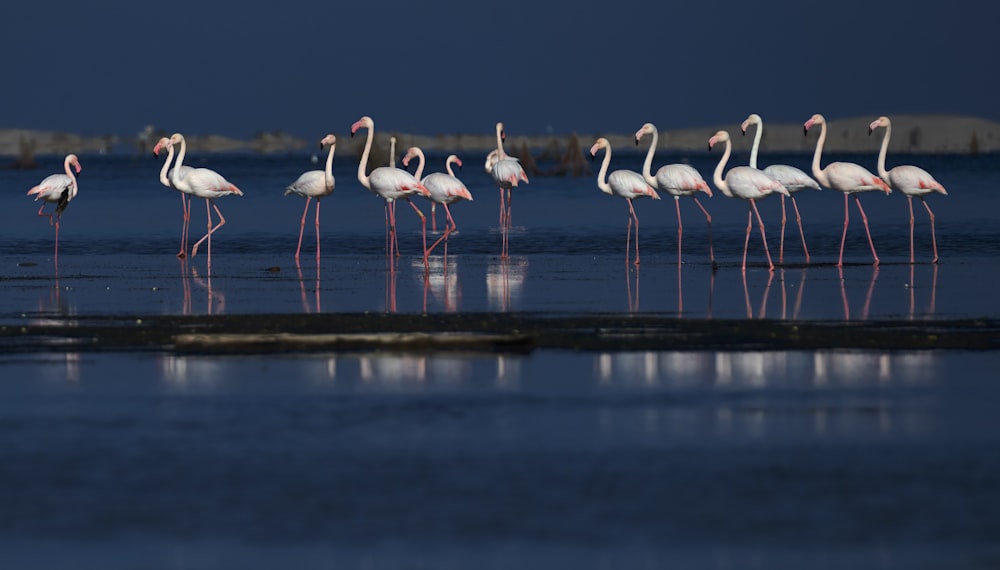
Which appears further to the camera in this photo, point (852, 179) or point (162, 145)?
point (162, 145)

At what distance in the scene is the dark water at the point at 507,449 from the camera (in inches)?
273

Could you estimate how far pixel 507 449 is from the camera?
8.82m

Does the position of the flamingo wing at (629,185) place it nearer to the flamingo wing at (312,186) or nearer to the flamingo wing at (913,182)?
the flamingo wing at (913,182)

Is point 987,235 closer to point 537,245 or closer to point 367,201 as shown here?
point 537,245

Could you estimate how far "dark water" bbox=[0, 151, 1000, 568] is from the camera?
693cm

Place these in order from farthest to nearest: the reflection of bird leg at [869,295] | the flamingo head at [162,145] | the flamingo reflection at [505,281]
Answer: the flamingo head at [162,145] → the flamingo reflection at [505,281] → the reflection of bird leg at [869,295]

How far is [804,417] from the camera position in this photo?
9.69 meters

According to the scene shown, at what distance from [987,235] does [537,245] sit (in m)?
7.59

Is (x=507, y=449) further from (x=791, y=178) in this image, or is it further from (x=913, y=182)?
(x=913, y=182)

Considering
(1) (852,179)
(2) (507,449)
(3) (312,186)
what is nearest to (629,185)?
(1) (852,179)

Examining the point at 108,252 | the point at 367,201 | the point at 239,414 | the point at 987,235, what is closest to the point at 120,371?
the point at 239,414

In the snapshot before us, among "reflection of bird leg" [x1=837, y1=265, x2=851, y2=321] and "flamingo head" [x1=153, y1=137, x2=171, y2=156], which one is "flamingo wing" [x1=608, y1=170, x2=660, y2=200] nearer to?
"reflection of bird leg" [x1=837, y1=265, x2=851, y2=321]

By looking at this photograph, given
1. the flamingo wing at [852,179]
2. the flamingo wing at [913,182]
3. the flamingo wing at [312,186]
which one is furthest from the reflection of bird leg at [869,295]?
the flamingo wing at [312,186]

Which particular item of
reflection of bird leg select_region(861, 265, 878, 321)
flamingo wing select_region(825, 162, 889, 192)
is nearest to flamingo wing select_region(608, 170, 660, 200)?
flamingo wing select_region(825, 162, 889, 192)
